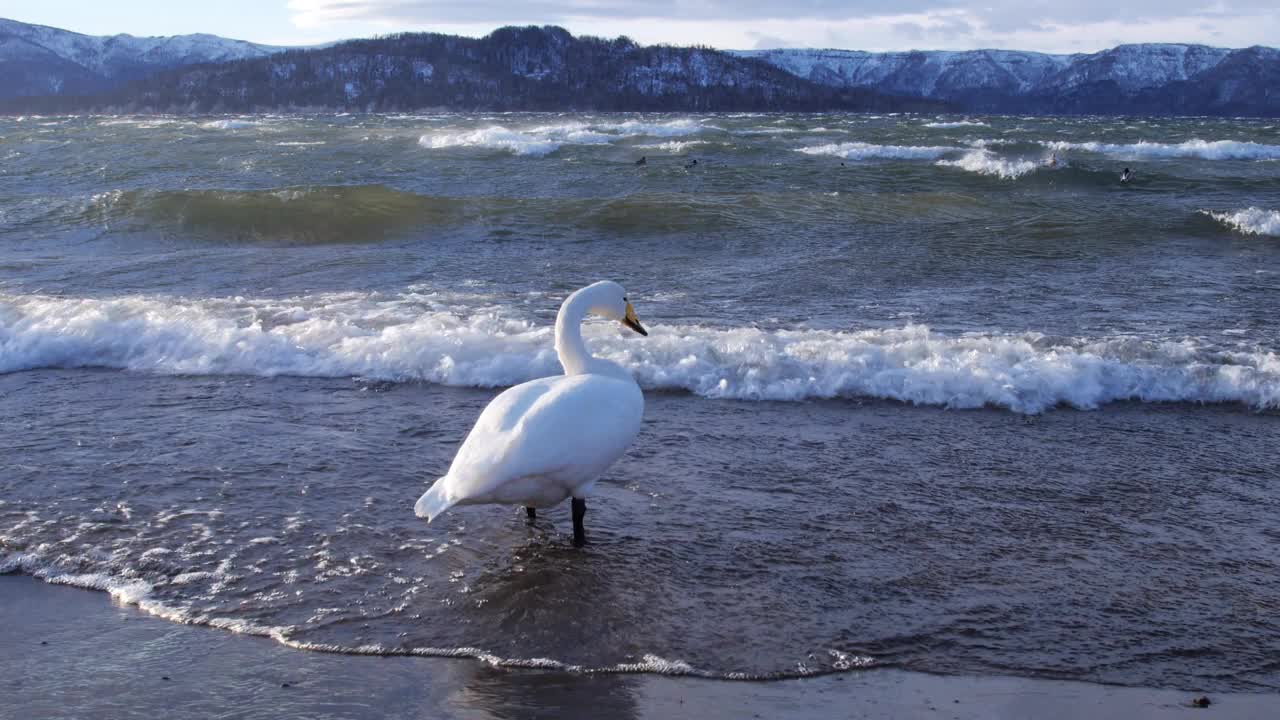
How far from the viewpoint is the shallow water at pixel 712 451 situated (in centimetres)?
432

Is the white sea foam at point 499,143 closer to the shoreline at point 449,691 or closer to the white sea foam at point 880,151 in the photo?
the white sea foam at point 880,151

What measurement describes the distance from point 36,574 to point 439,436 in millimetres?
2450

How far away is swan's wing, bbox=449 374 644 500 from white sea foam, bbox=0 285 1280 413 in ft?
8.68

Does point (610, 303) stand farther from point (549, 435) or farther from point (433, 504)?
point (433, 504)

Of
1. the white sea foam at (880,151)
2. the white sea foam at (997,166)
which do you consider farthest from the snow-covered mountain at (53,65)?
the white sea foam at (997,166)

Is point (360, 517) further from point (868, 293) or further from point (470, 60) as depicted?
point (470, 60)

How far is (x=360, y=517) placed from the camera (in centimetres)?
536

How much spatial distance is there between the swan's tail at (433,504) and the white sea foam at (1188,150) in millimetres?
35953

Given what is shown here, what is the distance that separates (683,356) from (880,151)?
30692 mm

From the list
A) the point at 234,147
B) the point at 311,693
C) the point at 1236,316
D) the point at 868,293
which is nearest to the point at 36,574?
the point at 311,693

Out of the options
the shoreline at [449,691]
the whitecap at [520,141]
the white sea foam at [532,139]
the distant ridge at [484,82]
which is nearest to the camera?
the shoreline at [449,691]

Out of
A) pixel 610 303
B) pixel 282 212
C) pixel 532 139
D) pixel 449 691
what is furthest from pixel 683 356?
pixel 532 139

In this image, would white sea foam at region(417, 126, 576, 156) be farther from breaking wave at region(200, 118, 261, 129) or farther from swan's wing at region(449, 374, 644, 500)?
swan's wing at region(449, 374, 644, 500)

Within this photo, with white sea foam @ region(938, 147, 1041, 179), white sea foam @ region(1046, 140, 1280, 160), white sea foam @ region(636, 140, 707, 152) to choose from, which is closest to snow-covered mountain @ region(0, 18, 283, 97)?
white sea foam @ region(636, 140, 707, 152)
